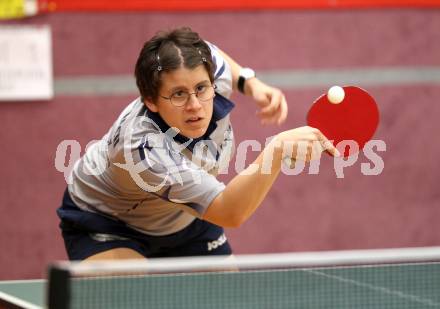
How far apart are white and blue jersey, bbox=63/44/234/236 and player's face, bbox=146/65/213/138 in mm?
59

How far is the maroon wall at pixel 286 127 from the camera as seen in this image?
5477 mm

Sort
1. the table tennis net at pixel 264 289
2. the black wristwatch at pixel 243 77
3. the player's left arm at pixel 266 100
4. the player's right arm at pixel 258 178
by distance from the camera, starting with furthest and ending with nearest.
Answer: the black wristwatch at pixel 243 77 < the player's left arm at pixel 266 100 < the table tennis net at pixel 264 289 < the player's right arm at pixel 258 178

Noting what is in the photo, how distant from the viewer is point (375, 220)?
606 centimetres

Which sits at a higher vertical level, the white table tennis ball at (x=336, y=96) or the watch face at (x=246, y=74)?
the watch face at (x=246, y=74)

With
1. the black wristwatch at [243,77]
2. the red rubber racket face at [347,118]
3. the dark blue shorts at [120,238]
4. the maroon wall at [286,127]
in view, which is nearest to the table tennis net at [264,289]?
the dark blue shorts at [120,238]

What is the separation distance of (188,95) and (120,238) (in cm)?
77

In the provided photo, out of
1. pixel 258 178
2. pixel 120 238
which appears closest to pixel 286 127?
pixel 120 238

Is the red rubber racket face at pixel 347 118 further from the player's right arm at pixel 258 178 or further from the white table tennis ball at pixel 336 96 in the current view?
the player's right arm at pixel 258 178

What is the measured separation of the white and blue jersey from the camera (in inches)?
114

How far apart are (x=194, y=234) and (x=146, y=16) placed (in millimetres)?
2258

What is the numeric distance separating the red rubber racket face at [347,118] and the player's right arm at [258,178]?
8.6 inches

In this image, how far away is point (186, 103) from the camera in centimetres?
294

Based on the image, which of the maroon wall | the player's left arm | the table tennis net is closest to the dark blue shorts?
the table tennis net

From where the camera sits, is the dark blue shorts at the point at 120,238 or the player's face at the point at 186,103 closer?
the player's face at the point at 186,103
